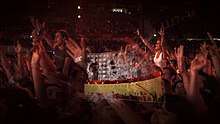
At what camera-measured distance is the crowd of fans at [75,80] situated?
8.64 metres

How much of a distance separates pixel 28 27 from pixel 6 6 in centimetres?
73

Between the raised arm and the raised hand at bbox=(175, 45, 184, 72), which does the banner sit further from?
the raised arm

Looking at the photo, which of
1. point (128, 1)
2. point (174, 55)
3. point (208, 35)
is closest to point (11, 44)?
point (128, 1)

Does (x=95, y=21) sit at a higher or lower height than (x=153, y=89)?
higher

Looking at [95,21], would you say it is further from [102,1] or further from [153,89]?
[153,89]

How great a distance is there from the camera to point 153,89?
8.73 metres

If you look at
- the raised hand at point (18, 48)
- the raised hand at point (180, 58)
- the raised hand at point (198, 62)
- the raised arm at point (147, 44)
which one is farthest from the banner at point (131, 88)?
the raised hand at point (18, 48)

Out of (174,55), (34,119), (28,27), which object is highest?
(28,27)

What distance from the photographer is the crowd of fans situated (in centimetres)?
864

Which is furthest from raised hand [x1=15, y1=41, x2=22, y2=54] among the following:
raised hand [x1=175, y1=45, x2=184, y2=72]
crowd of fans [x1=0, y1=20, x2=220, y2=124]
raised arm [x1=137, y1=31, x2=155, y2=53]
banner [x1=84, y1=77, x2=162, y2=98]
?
raised hand [x1=175, y1=45, x2=184, y2=72]

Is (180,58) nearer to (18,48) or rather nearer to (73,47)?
(73,47)

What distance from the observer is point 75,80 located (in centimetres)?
894

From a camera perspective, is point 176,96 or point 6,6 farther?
point 6,6

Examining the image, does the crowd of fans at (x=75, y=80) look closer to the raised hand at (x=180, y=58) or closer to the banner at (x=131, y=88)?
the raised hand at (x=180, y=58)
